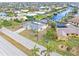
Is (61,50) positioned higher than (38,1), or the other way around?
(38,1)

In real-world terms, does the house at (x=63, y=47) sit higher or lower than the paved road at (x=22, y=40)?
lower

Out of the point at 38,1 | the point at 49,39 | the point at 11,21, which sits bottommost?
the point at 49,39

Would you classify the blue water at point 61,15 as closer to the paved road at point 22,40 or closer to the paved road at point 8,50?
the paved road at point 22,40

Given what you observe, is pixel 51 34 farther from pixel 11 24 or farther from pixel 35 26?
pixel 11 24

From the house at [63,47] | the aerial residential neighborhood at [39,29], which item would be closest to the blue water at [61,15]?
the aerial residential neighborhood at [39,29]

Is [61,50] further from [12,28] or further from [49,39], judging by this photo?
[12,28]

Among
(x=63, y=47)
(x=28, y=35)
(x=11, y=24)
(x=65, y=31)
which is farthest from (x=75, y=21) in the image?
(x=11, y=24)

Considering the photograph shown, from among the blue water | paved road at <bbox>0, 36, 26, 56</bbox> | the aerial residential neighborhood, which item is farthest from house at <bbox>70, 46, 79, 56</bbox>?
paved road at <bbox>0, 36, 26, 56</bbox>

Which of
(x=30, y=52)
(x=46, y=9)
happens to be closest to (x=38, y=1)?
(x=46, y=9)
